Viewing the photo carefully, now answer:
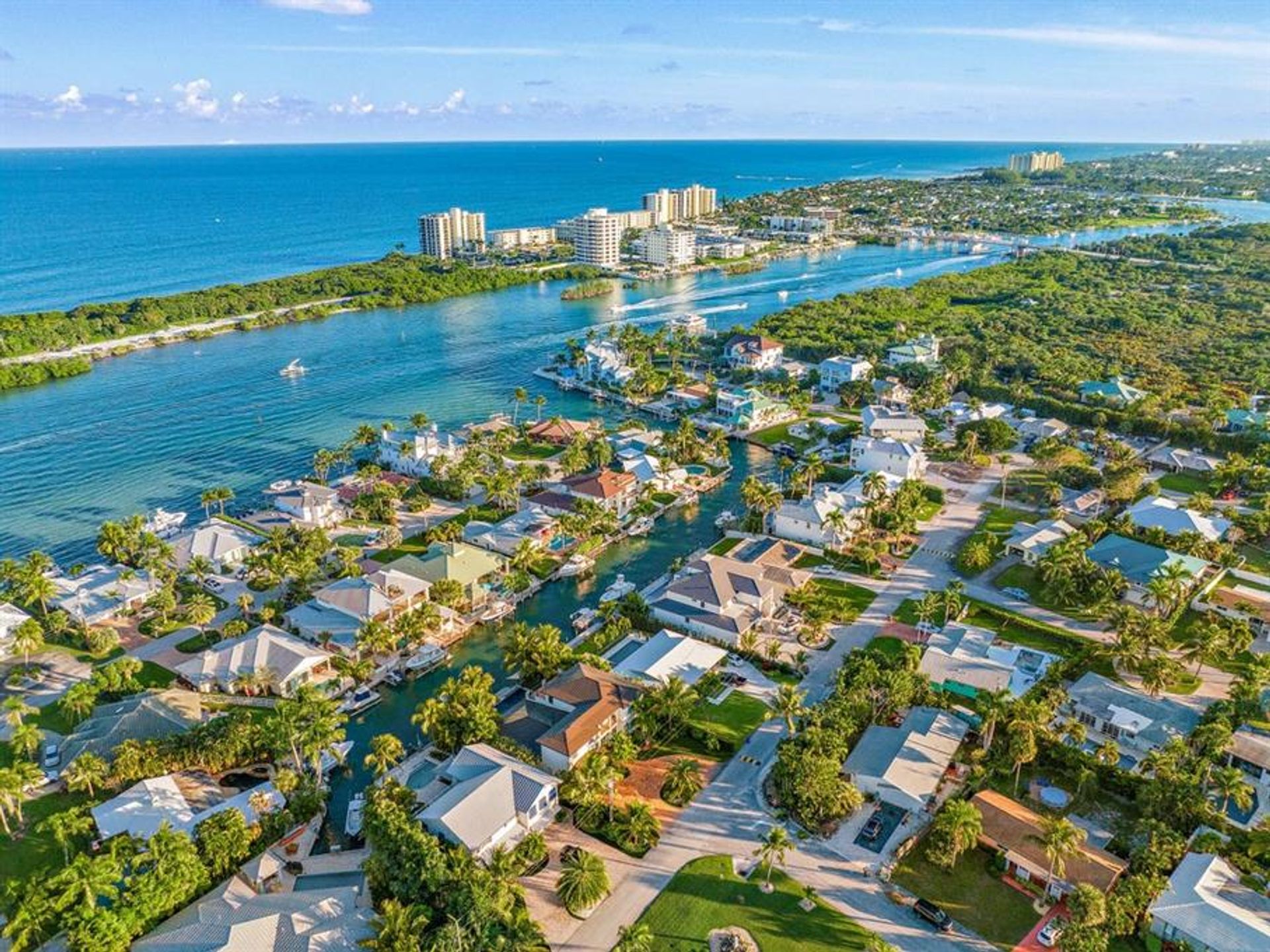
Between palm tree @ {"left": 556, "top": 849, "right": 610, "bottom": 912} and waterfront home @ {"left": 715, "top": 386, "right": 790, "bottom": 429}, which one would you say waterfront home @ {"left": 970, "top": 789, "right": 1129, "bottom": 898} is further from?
waterfront home @ {"left": 715, "top": 386, "right": 790, "bottom": 429}

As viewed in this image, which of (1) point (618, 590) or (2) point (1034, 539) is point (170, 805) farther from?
(2) point (1034, 539)

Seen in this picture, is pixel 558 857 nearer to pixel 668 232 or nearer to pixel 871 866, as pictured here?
pixel 871 866

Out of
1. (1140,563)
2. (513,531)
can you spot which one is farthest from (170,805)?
(1140,563)

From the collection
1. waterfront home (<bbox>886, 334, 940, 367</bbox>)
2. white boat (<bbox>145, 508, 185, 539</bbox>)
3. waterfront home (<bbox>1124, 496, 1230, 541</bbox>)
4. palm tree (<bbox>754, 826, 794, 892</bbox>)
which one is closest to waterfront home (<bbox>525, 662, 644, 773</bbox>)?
palm tree (<bbox>754, 826, 794, 892</bbox>)

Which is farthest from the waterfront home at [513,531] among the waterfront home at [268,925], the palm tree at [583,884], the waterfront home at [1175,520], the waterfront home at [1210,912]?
the waterfront home at [1175,520]

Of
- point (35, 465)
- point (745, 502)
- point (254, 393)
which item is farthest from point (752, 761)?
point (254, 393)

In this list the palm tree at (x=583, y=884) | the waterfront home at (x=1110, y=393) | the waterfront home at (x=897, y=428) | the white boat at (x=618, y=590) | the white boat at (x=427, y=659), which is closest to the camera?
the palm tree at (x=583, y=884)

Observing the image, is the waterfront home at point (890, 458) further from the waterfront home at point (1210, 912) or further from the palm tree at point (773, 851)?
the waterfront home at point (1210, 912)
